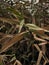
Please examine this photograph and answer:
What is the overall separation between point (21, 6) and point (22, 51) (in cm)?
37

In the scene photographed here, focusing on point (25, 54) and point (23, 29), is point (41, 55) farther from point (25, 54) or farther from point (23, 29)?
point (23, 29)

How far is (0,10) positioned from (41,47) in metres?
0.39

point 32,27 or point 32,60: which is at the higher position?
point 32,27

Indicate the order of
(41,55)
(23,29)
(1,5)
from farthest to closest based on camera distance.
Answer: (1,5)
(23,29)
(41,55)

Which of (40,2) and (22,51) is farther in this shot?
(40,2)

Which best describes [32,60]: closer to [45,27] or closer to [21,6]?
[45,27]

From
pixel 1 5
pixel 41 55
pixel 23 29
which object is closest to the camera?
pixel 41 55

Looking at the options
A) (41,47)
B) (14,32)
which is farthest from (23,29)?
(41,47)

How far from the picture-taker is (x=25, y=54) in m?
1.41

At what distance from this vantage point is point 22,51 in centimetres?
143

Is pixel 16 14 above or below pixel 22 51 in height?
above

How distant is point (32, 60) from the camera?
1.38 meters

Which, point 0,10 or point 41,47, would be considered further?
point 0,10

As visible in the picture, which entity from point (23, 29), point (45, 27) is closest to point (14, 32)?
point (23, 29)
